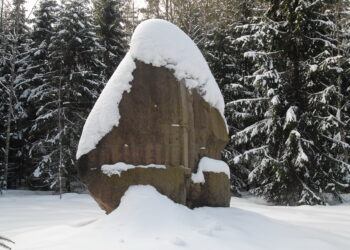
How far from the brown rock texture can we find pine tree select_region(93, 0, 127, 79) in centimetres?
1540

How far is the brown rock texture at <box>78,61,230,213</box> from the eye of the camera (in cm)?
709

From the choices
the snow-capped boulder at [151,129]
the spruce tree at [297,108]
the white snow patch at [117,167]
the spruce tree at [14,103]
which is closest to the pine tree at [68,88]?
the spruce tree at [14,103]

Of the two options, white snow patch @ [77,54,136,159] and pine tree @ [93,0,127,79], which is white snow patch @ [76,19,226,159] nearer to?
white snow patch @ [77,54,136,159]

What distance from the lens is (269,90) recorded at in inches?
560

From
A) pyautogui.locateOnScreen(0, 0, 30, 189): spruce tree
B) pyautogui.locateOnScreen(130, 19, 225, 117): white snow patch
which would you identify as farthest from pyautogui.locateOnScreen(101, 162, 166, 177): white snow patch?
pyautogui.locateOnScreen(0, 0, 30, 189): spruce tree

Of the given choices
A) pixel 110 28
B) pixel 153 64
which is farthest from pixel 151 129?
pixel 110 28

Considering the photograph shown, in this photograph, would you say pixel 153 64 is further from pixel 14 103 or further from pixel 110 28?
pixel 14 103

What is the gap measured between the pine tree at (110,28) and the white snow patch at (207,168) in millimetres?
15350

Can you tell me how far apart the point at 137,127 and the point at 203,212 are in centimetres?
197

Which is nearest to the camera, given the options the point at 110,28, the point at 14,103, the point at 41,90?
the point at 41,90

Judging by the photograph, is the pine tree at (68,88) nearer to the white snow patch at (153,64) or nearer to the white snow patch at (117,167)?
the white snow patch at (153,64)

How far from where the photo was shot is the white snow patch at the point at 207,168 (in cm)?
777

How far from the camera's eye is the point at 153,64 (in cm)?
759

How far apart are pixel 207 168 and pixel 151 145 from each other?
4.57 ft
